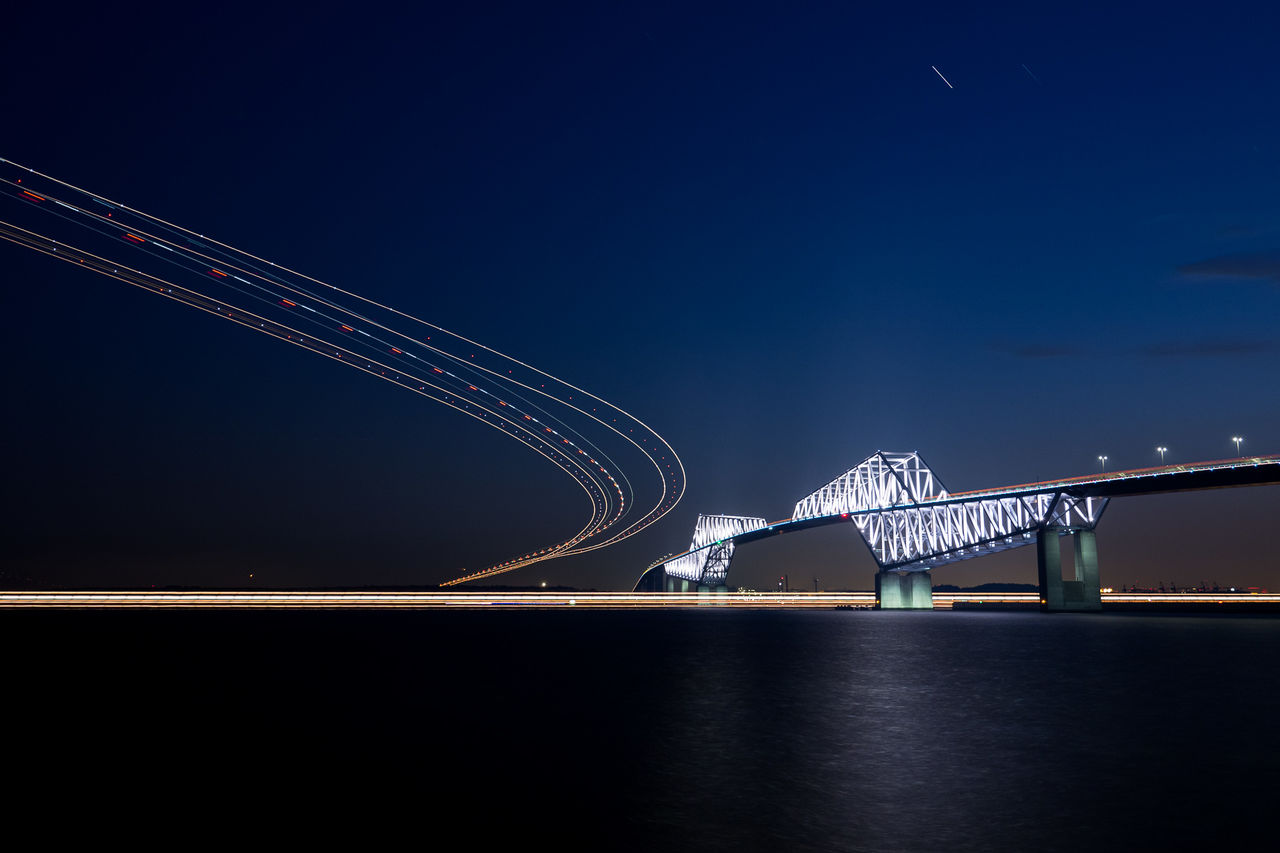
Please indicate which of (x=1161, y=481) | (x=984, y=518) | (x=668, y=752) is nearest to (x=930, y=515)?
(x=984, y=518)

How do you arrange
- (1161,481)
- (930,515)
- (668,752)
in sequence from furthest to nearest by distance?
(930,515) < (1161,481) < (668,752)

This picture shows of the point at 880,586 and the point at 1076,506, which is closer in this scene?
the point at 1076,506

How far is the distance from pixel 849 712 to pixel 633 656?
88.2 ft

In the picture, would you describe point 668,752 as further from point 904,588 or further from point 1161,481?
point 904,588

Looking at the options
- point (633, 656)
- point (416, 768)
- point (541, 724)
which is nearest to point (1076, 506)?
point (633, 656)

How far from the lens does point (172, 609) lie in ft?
545

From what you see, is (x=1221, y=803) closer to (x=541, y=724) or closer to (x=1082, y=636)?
(x=541, y=724)

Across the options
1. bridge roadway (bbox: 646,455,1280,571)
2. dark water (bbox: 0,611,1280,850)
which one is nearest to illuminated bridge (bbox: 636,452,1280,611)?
bridge roadway (bbox: 646,455,1280,571)

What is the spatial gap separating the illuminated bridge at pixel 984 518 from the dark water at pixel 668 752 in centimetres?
5520

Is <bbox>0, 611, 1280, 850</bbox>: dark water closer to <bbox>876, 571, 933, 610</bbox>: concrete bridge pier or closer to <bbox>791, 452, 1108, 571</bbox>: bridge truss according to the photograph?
<bbox>791, 452, 1108, 571</bbox>: bridge truss

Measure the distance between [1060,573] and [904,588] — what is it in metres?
26.8

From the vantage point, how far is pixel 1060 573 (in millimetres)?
105312

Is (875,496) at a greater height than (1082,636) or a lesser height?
greater

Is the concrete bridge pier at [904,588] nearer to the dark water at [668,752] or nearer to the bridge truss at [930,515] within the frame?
the bridge truss at [930,515]
